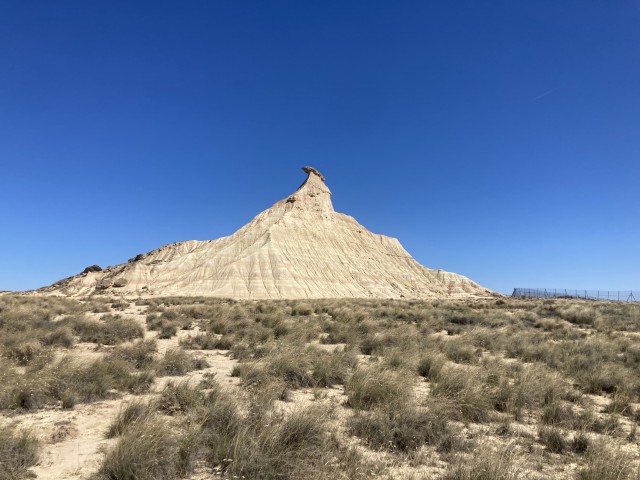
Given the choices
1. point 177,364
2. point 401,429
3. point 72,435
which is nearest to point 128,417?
point 72,435

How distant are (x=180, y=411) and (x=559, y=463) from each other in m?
5.51

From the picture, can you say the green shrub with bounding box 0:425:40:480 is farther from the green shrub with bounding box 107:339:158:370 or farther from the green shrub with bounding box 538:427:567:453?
the green shrub with bounding box 538:427:567:453

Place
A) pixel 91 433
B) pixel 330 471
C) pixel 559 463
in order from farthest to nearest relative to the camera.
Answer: pixel 91 433 → pixel 559 463 → pixel 330 471

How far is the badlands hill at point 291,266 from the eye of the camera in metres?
64.2

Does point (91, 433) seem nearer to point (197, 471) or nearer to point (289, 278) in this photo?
point (197, 471)

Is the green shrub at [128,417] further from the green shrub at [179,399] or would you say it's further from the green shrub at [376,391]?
the green shrub at [376,391]

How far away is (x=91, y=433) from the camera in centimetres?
589

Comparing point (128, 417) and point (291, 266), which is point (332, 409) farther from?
point (291, 266)

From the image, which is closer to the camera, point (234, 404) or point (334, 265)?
point (234, 404)

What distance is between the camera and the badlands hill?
64188mm

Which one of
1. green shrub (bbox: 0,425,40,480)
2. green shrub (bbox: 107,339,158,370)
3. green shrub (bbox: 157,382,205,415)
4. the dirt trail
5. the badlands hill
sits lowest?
the dirt trail

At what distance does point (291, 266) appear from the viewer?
68562 millimetres

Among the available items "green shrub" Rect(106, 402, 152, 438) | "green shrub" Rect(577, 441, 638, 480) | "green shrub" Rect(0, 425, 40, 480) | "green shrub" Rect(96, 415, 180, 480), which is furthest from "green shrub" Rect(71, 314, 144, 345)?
"green shrub" Rect(577, 441, 638, 480)

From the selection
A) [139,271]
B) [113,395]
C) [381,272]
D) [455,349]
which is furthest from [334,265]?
[113,395]
